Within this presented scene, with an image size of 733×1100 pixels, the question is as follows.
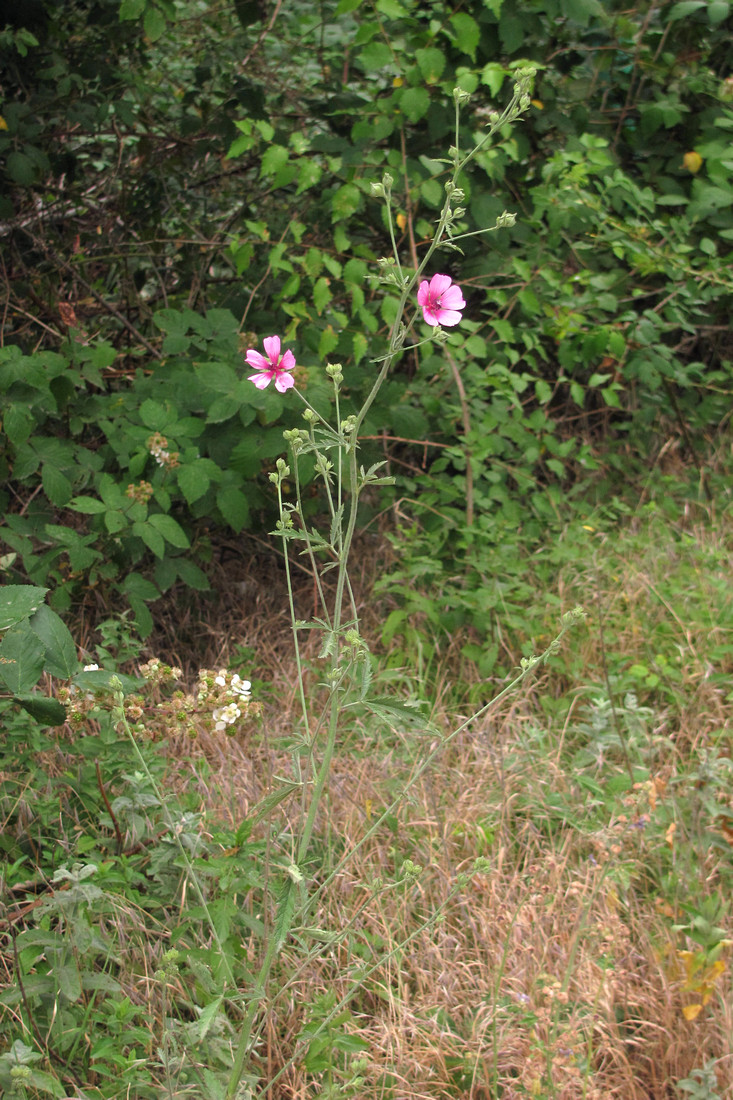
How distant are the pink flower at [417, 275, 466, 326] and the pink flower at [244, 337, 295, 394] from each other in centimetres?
23

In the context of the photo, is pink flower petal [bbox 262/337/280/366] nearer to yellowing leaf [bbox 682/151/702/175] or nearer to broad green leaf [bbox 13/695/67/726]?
broad green leaf [bbox 13/695/67/726]

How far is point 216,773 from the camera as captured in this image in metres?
2.11

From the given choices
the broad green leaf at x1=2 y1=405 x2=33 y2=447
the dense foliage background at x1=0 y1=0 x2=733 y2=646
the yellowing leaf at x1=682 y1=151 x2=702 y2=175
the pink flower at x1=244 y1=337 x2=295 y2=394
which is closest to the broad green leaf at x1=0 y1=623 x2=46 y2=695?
the pink flower at x1=244 y1=337 x2=295 y2=394

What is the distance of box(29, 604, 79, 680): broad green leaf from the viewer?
1307mm

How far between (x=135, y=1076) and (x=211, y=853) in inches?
17.7

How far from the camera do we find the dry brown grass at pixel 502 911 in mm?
1545

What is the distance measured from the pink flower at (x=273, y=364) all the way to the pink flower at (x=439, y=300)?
228 millimetres

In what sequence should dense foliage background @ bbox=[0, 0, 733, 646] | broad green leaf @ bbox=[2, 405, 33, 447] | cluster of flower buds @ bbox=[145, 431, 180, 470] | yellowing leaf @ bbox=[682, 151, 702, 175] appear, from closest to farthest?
broad green leaf @ bbox=[2, 405, 33, 447] < cluster of flower buds @ bbox=[145, 431, 180, 470] < dense foliage background @ bbox=[0, 0, 733, 646] < yellowing leaf @ bbox=[682, 151, 702, 175]

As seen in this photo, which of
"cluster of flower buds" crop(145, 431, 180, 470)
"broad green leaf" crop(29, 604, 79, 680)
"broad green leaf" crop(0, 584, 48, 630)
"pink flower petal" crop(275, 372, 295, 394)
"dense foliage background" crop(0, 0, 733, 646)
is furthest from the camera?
"dense foliage background" crop(0, 0, 733, 646)

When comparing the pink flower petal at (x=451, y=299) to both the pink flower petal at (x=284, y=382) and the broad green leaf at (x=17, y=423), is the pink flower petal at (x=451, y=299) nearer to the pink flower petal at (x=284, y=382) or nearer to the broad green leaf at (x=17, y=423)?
the pink flower petal at (x=284, y=382)

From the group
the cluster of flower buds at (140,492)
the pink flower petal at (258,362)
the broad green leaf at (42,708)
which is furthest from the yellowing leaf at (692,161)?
the broad green leaf at (42,708)

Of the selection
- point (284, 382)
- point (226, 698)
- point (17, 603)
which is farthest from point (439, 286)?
point (226, 698)

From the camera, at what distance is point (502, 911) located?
179cm

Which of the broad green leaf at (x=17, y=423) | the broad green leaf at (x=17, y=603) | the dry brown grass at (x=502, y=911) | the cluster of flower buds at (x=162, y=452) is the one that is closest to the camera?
the broad green leaf at (x=17, y=603)
